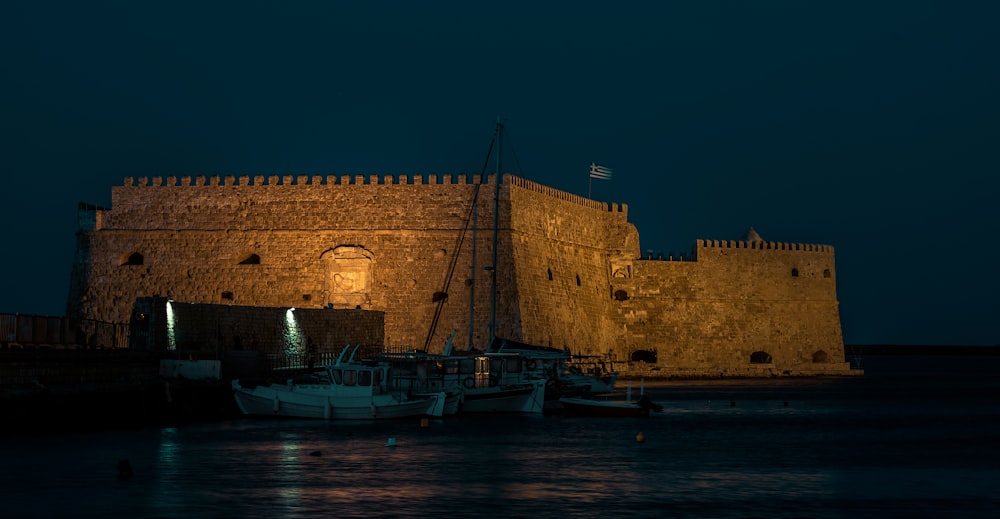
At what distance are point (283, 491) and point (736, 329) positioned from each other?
35.2 meters

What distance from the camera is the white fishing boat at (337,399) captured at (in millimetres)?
27125

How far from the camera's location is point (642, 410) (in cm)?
2983

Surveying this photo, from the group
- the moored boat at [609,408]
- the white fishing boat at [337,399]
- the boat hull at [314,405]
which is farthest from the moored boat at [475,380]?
the boat hull at [314,405]

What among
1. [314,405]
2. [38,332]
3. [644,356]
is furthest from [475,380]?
[644,356]

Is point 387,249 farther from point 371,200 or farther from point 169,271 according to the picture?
point 169,271

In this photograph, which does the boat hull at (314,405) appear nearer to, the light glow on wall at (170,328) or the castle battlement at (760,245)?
the light glow on wall at (170,328)

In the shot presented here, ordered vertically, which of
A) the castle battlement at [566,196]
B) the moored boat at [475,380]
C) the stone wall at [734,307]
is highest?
the castle battlement at [566,196]

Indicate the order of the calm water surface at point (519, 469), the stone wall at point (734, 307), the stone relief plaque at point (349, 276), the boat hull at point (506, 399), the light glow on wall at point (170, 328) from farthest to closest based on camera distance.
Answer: the stone wall at point (734, 307) → the stone relief plaque at point (349, 276) → the boat hull at point (506, 399) → the light glow on wall at point (170, 328) → the calm water surface at point (519, 469)

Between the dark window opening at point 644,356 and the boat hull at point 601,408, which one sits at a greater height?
the dark window opening at point 644,356

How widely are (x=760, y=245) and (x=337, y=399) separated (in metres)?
26.6

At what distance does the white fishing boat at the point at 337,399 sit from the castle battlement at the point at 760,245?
76.8 ft

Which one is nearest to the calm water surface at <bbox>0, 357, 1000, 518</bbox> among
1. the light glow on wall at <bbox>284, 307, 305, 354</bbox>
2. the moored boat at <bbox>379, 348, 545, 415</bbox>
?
the moored boat at <bbox>379, 348, 545, 415</bbox>

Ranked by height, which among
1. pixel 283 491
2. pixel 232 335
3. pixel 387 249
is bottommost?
pixel 283 491

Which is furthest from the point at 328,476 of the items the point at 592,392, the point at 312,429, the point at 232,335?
the point at 592,392
